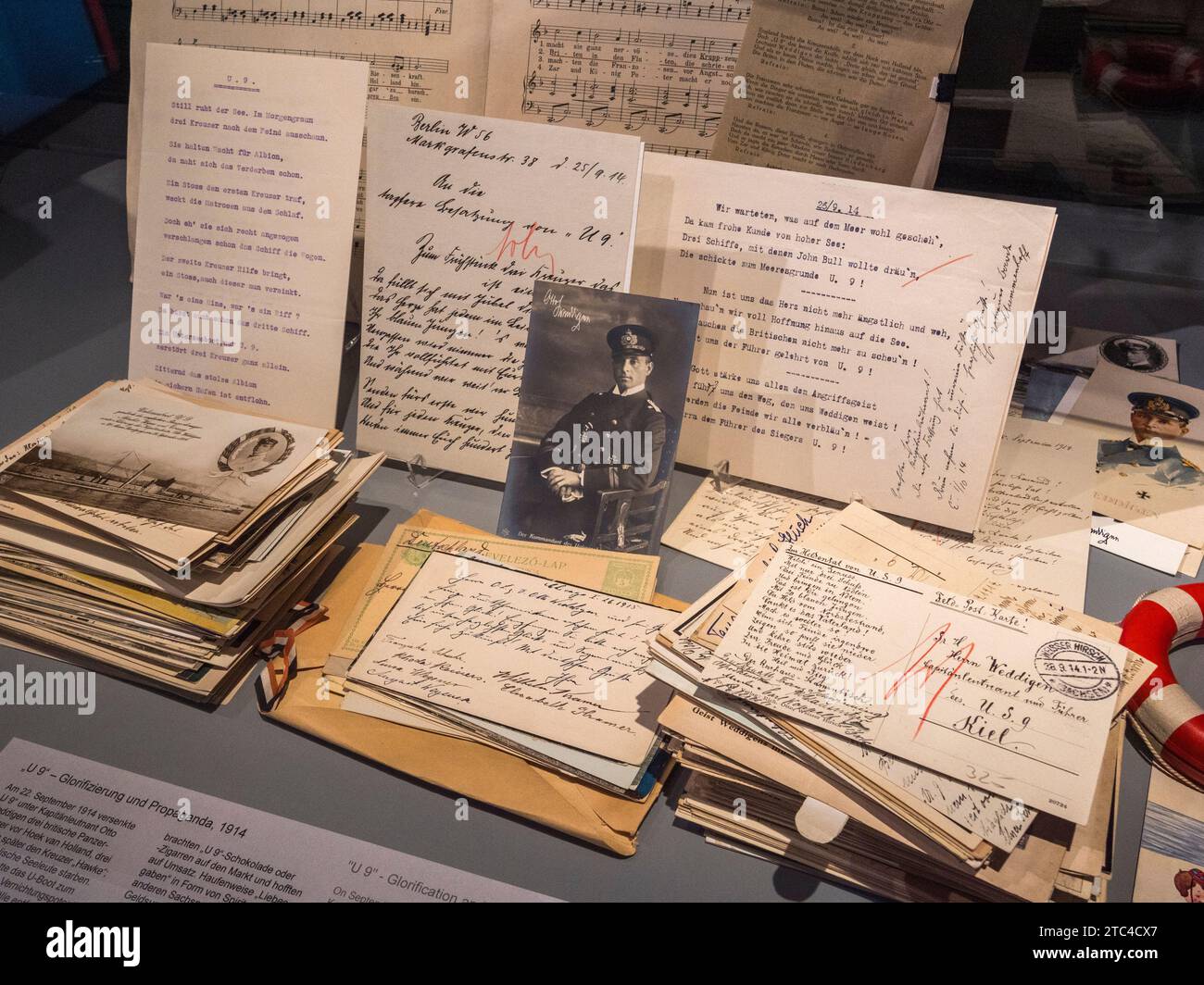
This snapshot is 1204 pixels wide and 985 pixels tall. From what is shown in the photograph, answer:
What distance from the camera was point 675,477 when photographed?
1589mm

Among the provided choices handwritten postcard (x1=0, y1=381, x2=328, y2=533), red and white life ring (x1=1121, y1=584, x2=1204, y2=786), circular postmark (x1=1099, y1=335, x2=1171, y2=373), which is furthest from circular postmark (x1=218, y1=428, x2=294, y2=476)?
circular postmark (x1=1099, y1=335, x2=1171, y2=373)

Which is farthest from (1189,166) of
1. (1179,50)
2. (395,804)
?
(395,804)

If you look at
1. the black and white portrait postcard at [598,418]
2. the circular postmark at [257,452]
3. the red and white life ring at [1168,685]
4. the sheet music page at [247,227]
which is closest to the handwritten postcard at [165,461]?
the circular postmark at [257,452]

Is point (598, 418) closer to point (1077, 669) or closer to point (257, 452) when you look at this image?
point (257, 452)

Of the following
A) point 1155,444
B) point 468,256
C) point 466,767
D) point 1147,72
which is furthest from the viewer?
point 1147,72

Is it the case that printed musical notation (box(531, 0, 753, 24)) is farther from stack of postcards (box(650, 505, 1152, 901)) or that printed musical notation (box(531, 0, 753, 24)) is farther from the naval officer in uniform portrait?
stack of postcards (box(650, 505, 1152, 901))

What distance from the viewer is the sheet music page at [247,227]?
1.51m

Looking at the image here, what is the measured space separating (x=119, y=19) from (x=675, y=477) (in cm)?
166

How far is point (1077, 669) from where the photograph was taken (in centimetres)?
100

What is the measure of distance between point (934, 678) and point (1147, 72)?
1503 mm

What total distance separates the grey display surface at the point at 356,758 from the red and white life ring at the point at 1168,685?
0.13ft

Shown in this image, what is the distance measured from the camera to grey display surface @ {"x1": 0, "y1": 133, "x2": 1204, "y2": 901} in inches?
41.5

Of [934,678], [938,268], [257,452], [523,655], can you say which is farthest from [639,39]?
[934,678]

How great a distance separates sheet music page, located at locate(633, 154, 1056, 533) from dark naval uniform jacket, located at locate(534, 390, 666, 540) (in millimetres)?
180
